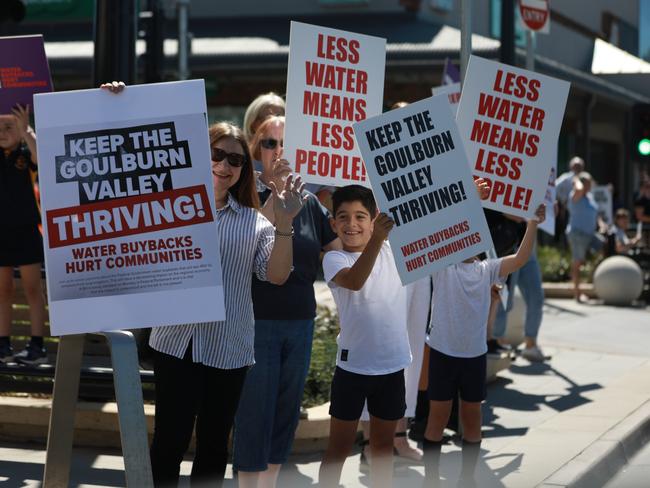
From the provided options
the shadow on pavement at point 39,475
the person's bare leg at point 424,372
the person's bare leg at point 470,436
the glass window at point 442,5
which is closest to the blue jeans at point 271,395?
the person's bare leg at point 470,436

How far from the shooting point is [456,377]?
6035 mm

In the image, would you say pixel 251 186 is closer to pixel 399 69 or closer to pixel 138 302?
pixel 138 302

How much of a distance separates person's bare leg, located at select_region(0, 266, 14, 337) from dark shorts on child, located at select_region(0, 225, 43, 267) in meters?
0.07

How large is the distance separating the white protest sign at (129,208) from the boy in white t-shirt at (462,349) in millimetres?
1813

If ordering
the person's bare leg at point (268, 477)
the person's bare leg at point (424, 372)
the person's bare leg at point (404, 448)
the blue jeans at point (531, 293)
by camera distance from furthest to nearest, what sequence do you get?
the blue jeans at point (531, 293) → the person's bare leg at point (424, 372) → the person's bare leg at point (404, 448) → the person's bare leg at point (268, 477)

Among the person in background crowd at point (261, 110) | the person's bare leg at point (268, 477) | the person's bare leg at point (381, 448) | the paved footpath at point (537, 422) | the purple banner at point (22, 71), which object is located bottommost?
the paved footpath at point (537, 422)

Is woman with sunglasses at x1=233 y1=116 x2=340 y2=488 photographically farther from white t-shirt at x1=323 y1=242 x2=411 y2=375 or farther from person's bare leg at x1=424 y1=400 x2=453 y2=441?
person's bare leg at x1=424 y1=400 x2=453 y2=441

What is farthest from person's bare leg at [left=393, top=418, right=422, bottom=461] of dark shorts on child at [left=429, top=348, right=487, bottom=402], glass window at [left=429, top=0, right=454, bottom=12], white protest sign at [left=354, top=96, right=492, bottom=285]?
glass window at [left=429, top=0, right=454, bottom=12]

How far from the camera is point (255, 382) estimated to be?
→ 523cm

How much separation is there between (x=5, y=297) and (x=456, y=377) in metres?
3.29

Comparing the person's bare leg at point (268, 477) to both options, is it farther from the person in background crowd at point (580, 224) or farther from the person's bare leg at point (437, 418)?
the person in background crowd at point (580, 224)

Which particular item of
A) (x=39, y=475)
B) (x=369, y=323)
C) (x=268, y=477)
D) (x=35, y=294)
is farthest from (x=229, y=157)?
(x=35, y=294)

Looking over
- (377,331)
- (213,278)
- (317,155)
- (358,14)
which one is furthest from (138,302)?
(358,14)

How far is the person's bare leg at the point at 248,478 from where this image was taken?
522 cm
